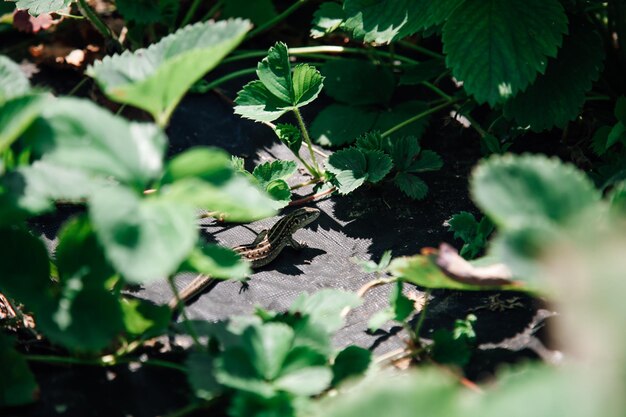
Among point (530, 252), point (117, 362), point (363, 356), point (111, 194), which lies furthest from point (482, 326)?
point (111, 194)

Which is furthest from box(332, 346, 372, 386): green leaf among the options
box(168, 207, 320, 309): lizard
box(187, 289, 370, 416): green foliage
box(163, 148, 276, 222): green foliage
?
box(168, 207, 320, 309): lizard

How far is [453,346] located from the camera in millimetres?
2131

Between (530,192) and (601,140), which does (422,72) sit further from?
(530,192)

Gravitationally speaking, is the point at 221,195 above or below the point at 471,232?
above

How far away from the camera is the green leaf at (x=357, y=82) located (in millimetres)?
3648

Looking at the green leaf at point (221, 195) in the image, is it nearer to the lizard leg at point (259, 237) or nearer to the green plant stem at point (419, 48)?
the lizard leg at point (259, 237)

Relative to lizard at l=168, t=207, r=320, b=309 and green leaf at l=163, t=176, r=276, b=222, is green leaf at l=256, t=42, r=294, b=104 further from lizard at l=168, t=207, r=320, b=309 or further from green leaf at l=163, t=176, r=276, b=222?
green leaf at l=163, t=176, r=276, b=222

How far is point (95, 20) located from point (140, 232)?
2591 mm

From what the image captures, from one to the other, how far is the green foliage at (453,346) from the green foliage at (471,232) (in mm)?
371

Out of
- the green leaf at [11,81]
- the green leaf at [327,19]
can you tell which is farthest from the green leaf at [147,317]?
the green leaf at [327,19]

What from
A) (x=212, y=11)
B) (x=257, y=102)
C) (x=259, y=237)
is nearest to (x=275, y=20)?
(x=212, y=11)

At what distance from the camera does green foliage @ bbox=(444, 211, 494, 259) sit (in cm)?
255

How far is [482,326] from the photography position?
2443 millimetres

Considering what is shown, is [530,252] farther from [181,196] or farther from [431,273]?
[181,196]
